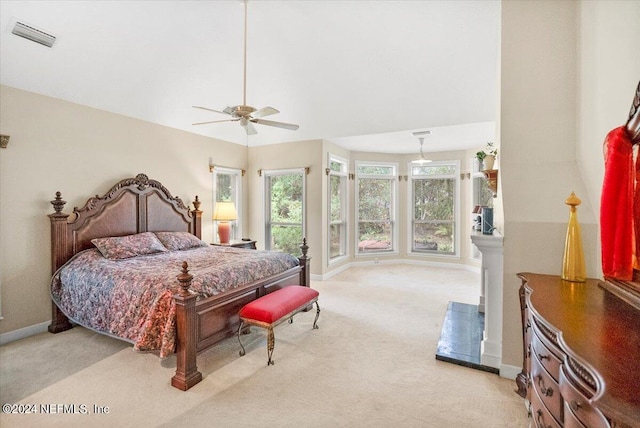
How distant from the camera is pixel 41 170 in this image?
3.33 m

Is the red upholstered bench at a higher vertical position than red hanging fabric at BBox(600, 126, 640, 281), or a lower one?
lower

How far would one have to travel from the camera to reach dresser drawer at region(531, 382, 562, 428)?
3.90 ft

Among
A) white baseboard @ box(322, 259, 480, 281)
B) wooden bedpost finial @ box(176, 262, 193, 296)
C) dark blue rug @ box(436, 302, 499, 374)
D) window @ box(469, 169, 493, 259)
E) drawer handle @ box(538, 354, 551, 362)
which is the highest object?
window @ box(469, 169, 493, 259)

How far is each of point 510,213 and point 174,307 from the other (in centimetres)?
279

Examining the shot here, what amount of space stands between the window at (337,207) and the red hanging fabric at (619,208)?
4646mm

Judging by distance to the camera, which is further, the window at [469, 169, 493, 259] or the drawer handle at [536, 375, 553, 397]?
the window at [469, 169, 493, 259]

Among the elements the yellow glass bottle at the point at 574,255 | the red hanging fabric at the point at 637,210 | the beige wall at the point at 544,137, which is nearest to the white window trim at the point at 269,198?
the beige wall at the point at 544,137

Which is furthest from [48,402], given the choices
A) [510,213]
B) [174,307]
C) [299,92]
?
[299,92]

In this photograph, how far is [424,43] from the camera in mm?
3178

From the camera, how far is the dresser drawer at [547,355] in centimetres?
118

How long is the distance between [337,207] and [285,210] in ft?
3.91

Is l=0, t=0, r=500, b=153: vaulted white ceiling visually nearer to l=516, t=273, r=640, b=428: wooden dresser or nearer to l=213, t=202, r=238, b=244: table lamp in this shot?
l=213, t=202, r=238, b=244: table lamp

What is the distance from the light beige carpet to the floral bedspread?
316 millimetres

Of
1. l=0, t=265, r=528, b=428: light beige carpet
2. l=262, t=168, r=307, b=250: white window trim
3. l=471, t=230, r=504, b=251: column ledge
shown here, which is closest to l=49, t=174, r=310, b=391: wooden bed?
l=0, t=265, r=528, b=428: light beige carpet
